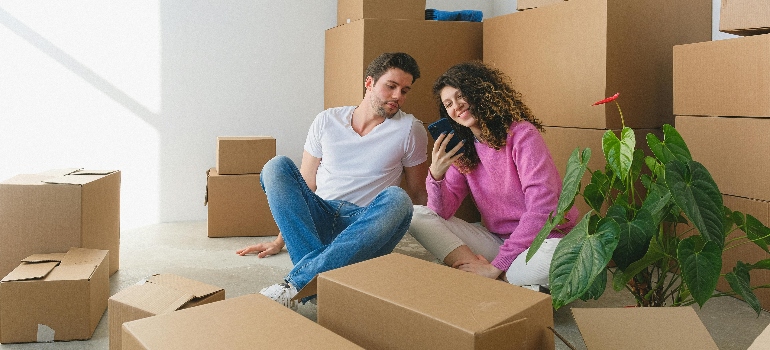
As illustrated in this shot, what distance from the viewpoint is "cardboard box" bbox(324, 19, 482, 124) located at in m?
2.45

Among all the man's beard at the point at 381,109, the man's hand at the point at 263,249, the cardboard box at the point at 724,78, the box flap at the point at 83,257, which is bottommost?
the man's hand at the point at 263,249

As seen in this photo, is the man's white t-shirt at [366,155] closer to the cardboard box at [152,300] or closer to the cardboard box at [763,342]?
the cardboard box at [152,300]

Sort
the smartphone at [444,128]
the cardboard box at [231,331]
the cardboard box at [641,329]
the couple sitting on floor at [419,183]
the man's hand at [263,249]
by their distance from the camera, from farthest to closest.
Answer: the man's hand at [263,249]
the smartphone at [444,128]
the couple sitting on floor at [419,183]
the cardboard box at [641,329]
the cardboard box at [231,331]

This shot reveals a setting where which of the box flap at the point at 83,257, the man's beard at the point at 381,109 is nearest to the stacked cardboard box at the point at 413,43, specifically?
the man's beard at the point at 381,109

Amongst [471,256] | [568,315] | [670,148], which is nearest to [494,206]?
[471,256]

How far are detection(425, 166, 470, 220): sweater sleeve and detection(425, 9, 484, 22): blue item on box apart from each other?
3.18 ft

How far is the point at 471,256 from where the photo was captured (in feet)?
5.59

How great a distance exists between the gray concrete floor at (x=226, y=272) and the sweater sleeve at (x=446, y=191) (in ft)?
1.30

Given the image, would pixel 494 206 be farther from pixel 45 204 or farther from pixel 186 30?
pixel 186 30

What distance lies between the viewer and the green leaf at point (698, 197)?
3.68ft

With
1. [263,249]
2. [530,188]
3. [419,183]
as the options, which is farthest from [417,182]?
[263,249]

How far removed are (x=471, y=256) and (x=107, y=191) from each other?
43.5 inches

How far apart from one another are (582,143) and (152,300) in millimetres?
1394

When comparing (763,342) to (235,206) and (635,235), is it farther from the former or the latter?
(235,206)
